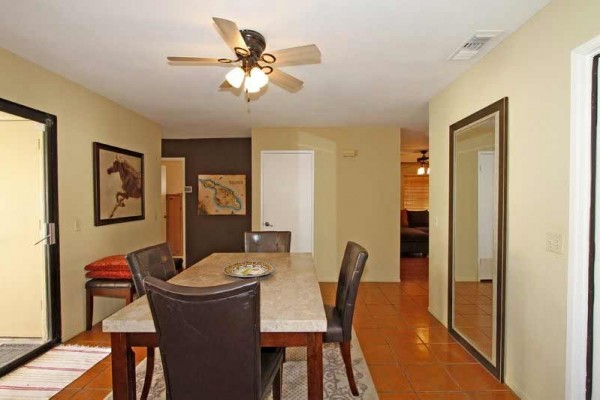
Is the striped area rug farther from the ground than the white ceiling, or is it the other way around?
the white ceiling

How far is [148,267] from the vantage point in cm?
201

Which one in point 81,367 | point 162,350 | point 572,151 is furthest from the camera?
point 81,367

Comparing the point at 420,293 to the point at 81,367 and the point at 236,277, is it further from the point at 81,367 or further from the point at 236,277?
the point at 81,367

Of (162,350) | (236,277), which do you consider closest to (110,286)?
(236,277)

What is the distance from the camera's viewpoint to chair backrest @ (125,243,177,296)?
1.89 metres

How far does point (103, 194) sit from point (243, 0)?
8.46ft

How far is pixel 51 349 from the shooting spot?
2.64m

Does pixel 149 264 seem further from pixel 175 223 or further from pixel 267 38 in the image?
pixel 175 223

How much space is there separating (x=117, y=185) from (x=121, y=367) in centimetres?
267

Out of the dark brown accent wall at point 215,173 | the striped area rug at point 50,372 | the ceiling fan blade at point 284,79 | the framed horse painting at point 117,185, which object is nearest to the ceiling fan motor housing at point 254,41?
the ceiling fan blade at point 284,79

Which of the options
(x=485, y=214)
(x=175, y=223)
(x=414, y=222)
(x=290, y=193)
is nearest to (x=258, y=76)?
(x=485, y=214)

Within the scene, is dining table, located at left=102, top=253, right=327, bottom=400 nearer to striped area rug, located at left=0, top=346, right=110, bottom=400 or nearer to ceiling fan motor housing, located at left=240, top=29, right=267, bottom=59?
striped area rug, located at left=0, top=346, right=110, bottom=400

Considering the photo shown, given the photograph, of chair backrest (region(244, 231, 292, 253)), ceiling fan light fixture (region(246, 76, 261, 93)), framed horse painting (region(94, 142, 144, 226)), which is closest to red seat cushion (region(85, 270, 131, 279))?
framed horse painting (region(94, 142, 144, 226))

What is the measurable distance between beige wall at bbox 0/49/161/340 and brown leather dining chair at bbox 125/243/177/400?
4.10 feet
